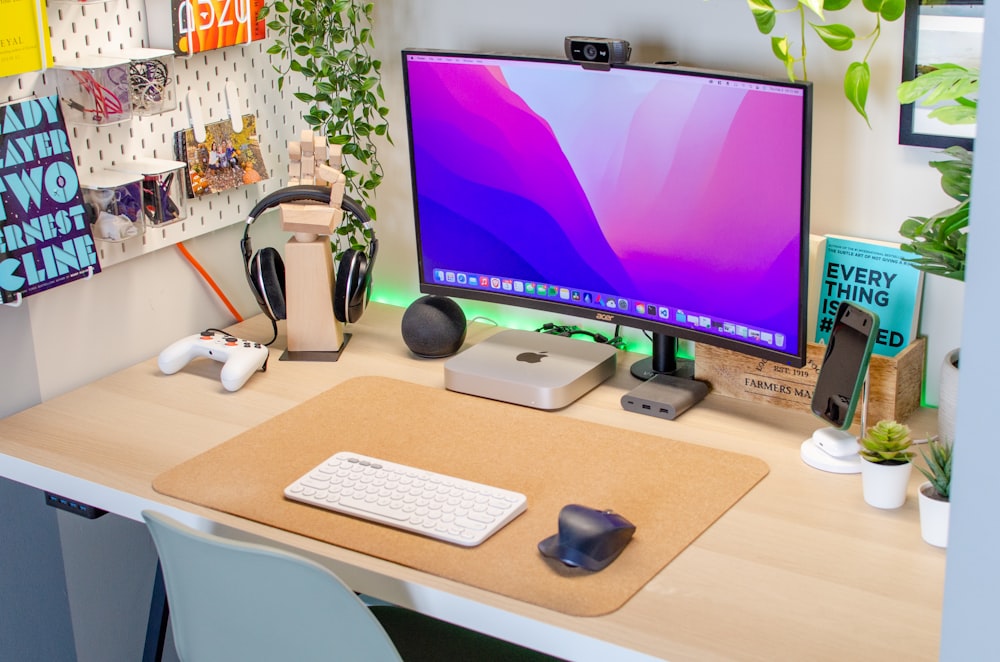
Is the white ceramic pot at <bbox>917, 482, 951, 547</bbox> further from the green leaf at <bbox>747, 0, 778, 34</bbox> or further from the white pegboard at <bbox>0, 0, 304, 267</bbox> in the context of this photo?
the white pegboard at <bbox>0, 0, 304, 267</bbox>

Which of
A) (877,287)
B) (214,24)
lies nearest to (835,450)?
(877,287)

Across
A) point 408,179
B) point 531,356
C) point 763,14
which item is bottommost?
point 531,356

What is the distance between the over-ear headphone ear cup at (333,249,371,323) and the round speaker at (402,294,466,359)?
82mm

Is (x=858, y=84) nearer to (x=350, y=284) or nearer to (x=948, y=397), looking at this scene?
(x=948, y=397)

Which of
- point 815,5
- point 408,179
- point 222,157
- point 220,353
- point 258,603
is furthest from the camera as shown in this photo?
point 408,179

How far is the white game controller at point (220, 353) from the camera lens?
1.71 metres

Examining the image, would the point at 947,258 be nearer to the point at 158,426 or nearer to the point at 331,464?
the point at 331,464

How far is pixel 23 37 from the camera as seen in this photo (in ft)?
5.03

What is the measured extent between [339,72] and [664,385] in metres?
0.76

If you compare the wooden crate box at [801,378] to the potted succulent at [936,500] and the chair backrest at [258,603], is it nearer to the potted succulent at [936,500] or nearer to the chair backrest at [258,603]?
the potted succulent at [936,500]

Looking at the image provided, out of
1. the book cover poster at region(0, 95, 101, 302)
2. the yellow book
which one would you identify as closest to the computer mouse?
the book cover poster at region(0, 95, 101, 302)

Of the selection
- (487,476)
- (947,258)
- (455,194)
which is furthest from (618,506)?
(455,194)

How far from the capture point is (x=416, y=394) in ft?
5.52

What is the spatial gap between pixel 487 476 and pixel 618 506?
174mm
